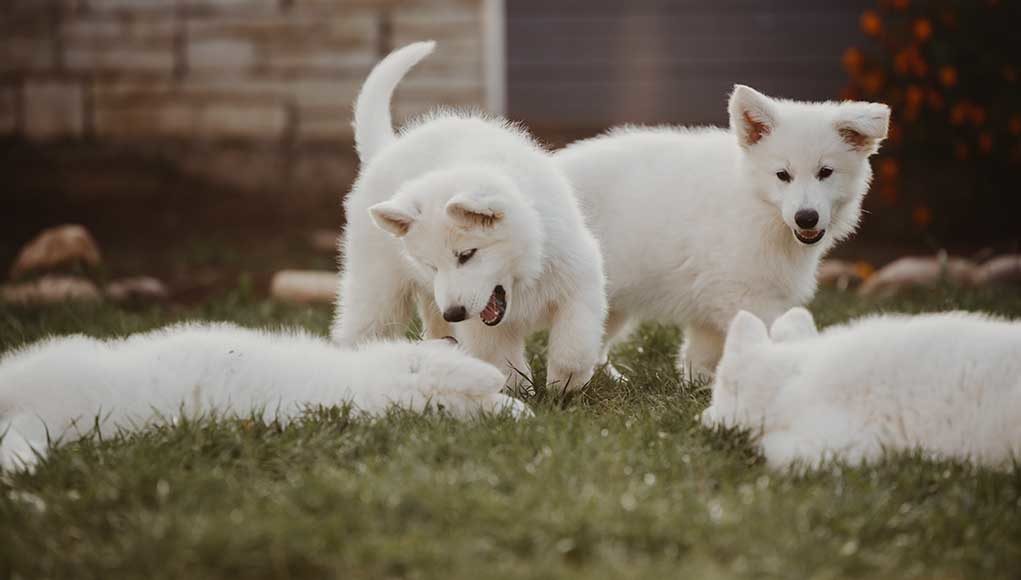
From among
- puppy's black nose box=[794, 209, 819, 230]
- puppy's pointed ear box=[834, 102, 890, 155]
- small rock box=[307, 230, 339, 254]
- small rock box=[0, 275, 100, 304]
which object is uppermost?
puppy's pointed ear box=[834, 102, 890, 155]

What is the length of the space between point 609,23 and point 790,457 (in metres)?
7.43

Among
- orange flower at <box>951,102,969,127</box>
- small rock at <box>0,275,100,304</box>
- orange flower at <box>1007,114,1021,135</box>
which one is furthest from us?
orange flower at <box>951,102,969,127</box>

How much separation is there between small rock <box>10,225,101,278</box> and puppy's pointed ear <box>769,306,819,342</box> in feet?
18.2

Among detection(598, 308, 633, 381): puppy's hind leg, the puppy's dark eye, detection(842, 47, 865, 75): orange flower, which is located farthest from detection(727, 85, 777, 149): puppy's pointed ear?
detection(842, 47, 865, 75): orange flower

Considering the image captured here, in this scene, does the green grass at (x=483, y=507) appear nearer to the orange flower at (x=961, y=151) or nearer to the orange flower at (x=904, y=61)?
the orange flower at (x=961, y=151)

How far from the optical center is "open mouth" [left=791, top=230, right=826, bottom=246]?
14.5 feet

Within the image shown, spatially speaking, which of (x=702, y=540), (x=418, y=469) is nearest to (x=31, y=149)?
(x=418, y=469)

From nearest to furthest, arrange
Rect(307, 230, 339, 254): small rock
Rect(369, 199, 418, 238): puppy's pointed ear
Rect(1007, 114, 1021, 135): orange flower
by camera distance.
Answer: Rect(369, 199, 418, 238): puppy's pointed ear
Rect(1007, 114, 1021, 135): orange flower
Rect(307, 230, 339, 254): small rock

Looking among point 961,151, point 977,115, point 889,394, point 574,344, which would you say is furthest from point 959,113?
point 889,394

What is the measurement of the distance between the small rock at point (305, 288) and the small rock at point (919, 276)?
3414mm

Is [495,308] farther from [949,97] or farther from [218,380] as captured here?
[949,97]

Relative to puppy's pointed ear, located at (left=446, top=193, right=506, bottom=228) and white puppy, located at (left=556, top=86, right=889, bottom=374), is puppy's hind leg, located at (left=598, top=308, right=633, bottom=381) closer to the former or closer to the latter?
white puppy, located at (left=556, top=86, right=889, bottom=374)

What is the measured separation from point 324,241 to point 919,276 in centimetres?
485

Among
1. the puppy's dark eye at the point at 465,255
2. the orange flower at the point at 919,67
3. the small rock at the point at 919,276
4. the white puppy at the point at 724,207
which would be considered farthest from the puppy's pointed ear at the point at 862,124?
the orange flower at the point at 919,67
